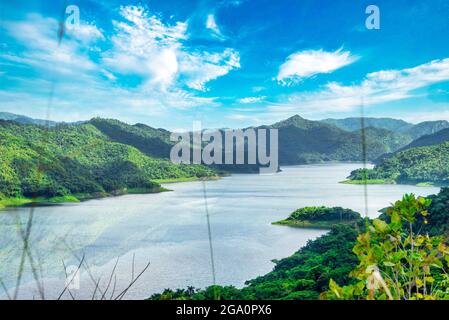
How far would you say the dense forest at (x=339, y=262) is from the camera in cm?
79

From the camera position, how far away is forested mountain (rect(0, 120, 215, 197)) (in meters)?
24.4

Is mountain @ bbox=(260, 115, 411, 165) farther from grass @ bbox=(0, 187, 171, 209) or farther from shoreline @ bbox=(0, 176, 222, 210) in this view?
grass @ bbox=(0, 187, 171, 209)

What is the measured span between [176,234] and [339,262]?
10315 mm

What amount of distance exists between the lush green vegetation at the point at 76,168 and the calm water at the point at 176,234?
1565 millimetres

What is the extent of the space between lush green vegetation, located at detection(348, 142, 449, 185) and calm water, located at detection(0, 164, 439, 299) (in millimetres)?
845

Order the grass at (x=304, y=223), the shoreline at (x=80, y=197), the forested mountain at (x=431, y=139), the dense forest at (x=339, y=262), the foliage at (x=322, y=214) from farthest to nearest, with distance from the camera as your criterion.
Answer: the forested mountain at (x=431, y=139), the shoreline at (x=80, y=197), the grass at (x=304, y=223), the foliage at (x=322, y=214), the dense forest at (x=339, y=262)

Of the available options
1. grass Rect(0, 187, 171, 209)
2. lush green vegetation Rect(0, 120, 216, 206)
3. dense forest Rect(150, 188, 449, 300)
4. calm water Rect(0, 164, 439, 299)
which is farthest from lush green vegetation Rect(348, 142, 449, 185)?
dense forest Rect(150, 188, 449, 300)

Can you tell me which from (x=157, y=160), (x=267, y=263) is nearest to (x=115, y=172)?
(x=157, y=160)

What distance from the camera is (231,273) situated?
457 inches

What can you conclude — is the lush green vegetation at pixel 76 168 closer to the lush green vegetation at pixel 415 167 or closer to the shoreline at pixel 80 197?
the shoreline at pixel 80 197

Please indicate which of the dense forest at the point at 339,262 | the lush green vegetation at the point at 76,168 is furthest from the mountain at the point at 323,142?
the dense forest at the point at 339,262

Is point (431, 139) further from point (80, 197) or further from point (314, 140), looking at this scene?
point (80, 197)

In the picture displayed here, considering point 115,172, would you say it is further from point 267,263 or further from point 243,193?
point 267,263
